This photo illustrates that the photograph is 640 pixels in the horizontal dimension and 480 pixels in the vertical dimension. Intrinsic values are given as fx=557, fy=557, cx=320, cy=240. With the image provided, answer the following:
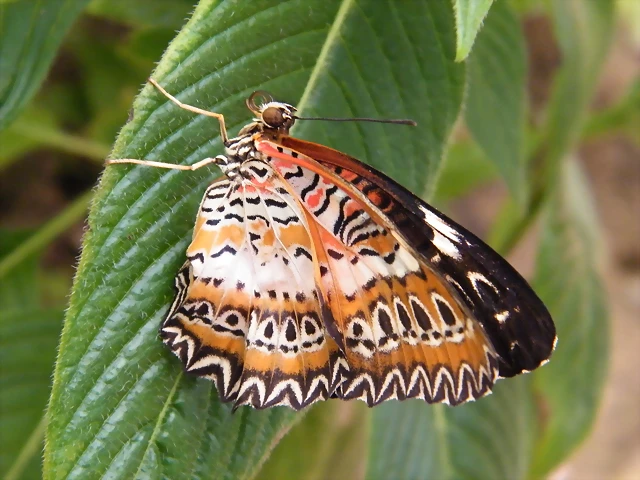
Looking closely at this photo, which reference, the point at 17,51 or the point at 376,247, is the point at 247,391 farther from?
the point at 17,51

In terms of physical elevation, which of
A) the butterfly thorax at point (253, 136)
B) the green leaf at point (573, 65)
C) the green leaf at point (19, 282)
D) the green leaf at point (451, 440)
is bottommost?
the green leaf at point (451, 440)

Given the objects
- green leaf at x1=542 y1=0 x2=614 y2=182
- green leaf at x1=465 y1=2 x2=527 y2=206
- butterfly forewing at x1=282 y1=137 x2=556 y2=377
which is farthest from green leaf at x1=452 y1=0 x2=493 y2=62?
green leaf at x1=542 y1=0 x2=614 y2=182

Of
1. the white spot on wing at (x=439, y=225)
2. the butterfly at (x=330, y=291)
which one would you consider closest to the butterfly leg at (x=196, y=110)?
the butterfly at (x=330, y=291)

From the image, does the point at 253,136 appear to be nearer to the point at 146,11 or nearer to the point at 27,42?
the point at 27,42

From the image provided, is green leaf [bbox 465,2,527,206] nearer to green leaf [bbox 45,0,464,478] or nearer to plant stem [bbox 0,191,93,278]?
green leaf [bbox 45,0,464,478]

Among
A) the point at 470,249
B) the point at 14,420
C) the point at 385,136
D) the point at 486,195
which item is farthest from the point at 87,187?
the point at 486,195

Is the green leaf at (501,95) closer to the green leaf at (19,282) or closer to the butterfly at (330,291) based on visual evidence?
the butterfly at (330,291)
